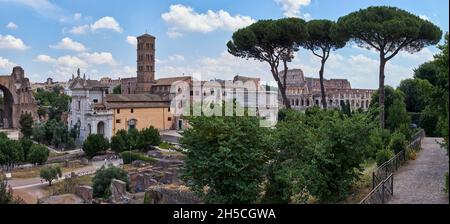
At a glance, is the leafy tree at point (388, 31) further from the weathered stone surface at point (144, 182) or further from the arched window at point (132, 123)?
the arched window at point (132, 123)

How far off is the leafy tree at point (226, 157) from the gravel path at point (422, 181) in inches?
146

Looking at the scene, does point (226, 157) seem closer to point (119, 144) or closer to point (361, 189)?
point (361, 189)

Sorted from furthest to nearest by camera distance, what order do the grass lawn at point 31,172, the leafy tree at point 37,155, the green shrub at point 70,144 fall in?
the green shrub at point 70,144 < the leafy tree at point 37,155 < the grass lawn at point 31,172

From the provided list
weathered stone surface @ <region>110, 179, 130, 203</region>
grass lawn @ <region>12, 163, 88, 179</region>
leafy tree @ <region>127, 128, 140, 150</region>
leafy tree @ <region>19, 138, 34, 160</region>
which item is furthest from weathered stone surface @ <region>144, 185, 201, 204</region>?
leafy tree @ <region>127, 128, 140, 150</region>

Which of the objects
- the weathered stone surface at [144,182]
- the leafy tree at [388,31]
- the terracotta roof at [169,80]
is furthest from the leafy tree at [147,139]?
the leafy tree at [388,31]

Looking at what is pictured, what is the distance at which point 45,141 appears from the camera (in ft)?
137

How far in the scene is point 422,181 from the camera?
495 inches

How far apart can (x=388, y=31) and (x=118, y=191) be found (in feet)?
51.4

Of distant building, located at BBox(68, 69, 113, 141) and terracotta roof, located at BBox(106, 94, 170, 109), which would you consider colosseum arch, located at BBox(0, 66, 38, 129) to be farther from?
terracotta roof, located at BBox(106, 94, 170, 109)

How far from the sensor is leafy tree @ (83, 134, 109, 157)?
113 feet

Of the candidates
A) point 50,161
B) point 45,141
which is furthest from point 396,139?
point 45,141

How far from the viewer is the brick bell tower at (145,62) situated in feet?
187

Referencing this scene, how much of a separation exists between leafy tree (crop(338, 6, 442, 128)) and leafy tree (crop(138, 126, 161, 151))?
1922 cm
